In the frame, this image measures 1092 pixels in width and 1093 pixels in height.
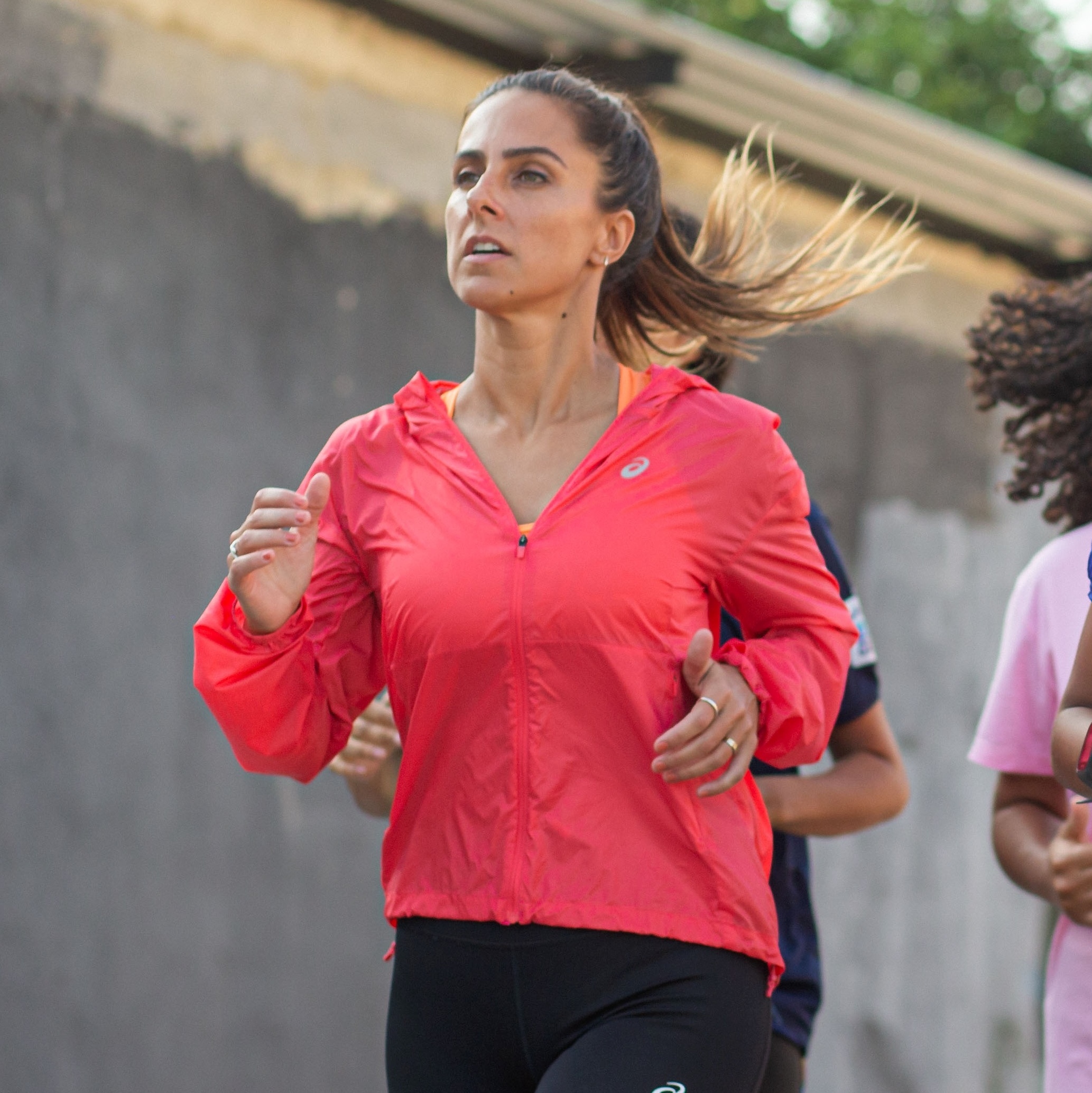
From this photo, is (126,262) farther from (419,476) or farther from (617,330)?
(419,476)

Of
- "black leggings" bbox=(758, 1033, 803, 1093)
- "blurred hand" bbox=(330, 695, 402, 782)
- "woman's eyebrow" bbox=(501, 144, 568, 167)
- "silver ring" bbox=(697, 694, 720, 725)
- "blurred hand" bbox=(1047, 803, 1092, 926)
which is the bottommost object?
"black leggings" bbox=(758, 1033, 803, 1093)

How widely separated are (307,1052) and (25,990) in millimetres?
984

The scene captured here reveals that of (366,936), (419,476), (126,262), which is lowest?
(366,936)

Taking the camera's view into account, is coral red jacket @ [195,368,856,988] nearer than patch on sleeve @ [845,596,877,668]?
Yes

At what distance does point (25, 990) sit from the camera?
415 centimetres

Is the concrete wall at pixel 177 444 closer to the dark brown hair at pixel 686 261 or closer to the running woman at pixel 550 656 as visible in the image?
the dark brown hair at pixel 686 261

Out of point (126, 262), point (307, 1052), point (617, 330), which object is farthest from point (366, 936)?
point (617, 330)

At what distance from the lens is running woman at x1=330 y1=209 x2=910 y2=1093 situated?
293 centimetres

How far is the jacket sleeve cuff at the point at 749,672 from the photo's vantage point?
2359mm

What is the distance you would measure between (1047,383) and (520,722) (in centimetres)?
170

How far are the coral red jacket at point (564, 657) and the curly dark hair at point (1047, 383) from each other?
1.10m

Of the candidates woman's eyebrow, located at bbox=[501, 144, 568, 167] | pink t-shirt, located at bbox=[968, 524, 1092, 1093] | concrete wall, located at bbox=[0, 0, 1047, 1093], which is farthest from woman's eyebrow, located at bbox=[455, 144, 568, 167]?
concrete wall, located at bbox=[0, 0, 1047, 1093]

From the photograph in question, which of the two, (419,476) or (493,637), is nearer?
(493,637)

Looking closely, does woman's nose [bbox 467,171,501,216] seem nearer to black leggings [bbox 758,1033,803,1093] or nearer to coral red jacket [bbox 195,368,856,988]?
coral red jacket [bbox 195,368,856,988]
